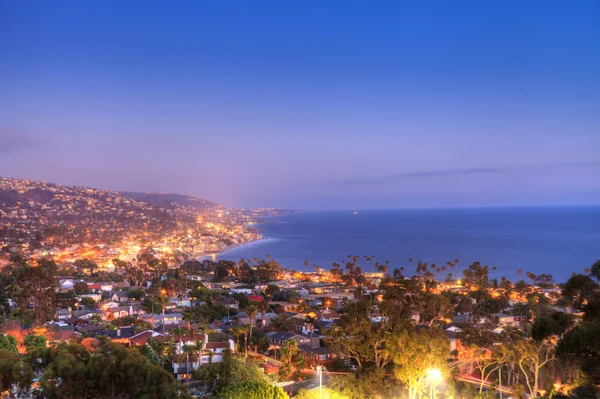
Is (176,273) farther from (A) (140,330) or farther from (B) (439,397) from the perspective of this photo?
(B) (439,397)

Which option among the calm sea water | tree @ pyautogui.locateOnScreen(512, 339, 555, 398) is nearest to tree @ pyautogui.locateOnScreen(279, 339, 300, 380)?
tree @ pyautogui.locateOnScreen(512, 339, 555, 398)

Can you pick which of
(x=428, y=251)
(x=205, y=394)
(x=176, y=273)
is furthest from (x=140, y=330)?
(x=428, y=251)

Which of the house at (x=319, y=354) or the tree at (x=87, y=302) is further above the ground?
the house at (x=319, y=354)

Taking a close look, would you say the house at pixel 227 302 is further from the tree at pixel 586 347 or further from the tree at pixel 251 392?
the tree at pixel 586 347

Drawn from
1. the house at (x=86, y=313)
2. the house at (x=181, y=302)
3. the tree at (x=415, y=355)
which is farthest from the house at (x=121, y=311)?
the tree at (x=415, y=355)

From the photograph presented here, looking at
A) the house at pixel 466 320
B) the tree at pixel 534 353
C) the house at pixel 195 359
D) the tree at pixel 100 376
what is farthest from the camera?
the house at pixel 466 320

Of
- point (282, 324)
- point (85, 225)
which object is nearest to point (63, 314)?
point (282, 324)
